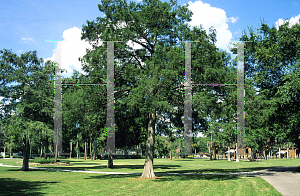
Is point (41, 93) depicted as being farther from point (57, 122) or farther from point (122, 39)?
point (122, 39)

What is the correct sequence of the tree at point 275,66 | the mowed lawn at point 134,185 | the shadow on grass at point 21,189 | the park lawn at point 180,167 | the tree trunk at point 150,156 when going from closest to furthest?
the shadow on grass at point 21,189 < the mowed lawn at point 134,185 < the tree trunk at point 150,156 < the tree at point 275,66 < the park lawn at point 180,167

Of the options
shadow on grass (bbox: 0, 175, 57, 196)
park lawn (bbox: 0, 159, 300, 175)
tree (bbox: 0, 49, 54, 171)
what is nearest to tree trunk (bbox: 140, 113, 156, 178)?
park lawn (bbox: 0, 159, 300, 175)

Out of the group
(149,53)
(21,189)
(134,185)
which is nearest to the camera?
(21,189)

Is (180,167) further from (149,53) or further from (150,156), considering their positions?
(149,53)

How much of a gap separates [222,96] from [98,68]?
9821mm

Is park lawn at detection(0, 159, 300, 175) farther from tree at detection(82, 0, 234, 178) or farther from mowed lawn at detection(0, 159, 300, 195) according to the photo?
tree at detection(82, 0, 234, 178)

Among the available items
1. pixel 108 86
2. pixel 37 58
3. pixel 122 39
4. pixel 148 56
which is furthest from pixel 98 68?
pixel 37 58

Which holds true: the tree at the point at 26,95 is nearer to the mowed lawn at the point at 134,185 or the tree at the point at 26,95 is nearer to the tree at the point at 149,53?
the mowed lawn at the point at 134,185

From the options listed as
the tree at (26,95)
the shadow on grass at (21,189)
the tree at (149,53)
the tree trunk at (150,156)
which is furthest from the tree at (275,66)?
the tree at (26,95)

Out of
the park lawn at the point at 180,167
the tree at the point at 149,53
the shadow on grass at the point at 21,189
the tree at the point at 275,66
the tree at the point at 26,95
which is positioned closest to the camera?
the shadow on grass at the point at 21,189

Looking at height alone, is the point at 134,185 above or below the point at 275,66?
below

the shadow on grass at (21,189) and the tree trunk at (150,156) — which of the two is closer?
the shadow on grass at (21,189)

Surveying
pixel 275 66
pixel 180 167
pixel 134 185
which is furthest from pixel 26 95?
pixel 275 66

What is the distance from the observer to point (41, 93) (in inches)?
1143
